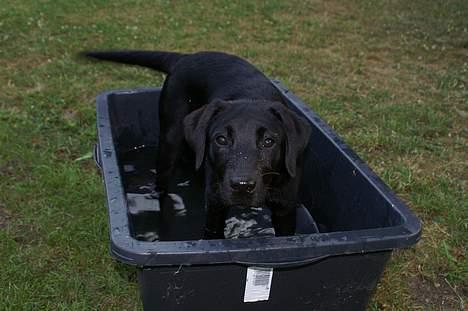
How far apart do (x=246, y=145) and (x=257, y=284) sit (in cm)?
54

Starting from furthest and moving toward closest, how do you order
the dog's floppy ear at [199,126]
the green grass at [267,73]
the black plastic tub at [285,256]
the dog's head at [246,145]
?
the green grass at [267,73] → the dog's floppy ear at [199,126] → the dog's head at [246,145] → the black plastic tub at [285,256]

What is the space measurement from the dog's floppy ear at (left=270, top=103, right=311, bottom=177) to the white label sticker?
0.49 metres

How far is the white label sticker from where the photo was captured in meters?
2.02

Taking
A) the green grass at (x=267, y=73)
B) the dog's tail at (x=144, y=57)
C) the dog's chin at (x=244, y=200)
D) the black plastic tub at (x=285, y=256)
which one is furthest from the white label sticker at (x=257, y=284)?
the dog's tail at (x=144, y=57)

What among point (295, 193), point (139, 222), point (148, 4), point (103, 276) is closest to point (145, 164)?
point (139, 222)

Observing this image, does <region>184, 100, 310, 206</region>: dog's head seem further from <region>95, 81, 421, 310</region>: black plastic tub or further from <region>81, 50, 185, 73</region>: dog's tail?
<region>81, 50, 185, 73</region>: dog's tail

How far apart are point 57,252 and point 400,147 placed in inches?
92.1

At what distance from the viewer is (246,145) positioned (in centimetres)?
223

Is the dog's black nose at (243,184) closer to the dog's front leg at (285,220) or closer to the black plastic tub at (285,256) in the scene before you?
the black plastic tub at (285,256)

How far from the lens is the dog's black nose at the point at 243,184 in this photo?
2.10 meters

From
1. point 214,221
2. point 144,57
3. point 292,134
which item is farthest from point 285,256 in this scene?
point 144,57

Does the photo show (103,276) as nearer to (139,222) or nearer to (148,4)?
(139,222)

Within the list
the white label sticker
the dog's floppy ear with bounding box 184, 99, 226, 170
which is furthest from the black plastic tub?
the dog's floppy ear with bounding box 184, 99, 226, 170

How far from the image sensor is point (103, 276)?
2666 mm
